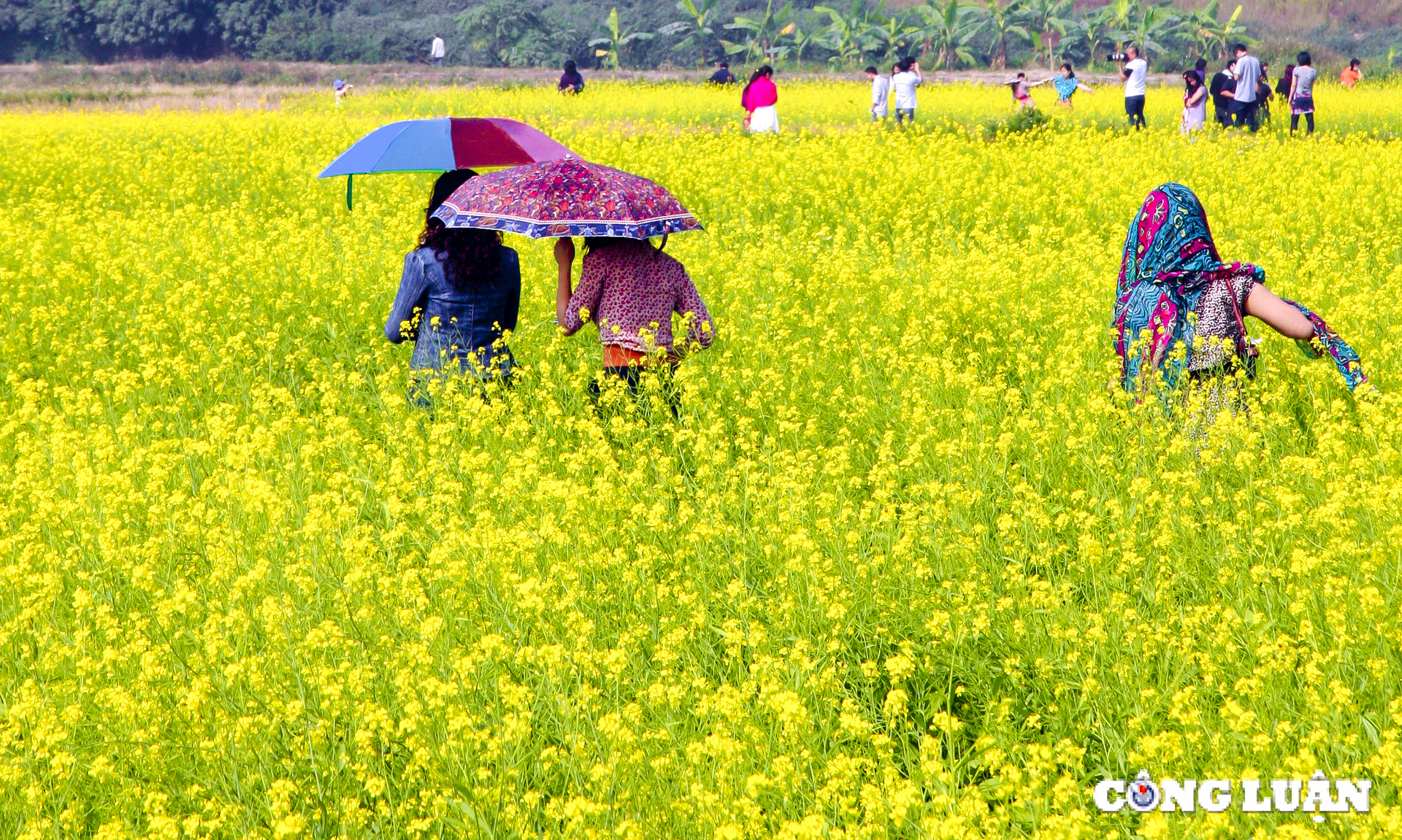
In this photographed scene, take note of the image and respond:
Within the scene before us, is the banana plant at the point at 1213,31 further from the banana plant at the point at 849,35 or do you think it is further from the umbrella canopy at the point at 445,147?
the umbrella canopy at the point at 445,147

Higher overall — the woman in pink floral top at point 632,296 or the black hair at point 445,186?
the black hair at point 445,186

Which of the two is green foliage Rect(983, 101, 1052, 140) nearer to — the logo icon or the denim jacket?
the denim jacket

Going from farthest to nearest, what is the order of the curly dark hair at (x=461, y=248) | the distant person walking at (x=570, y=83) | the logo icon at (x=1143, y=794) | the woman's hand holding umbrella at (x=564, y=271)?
the distant person walking at (x=570, y=83) < the curly dark hair at (x=461, y=248) < the woman's hand holding umbrella at (x=564, y=271) < the logo icon at (x=1143, y=794)

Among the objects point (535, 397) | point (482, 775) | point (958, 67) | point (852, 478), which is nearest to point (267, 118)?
point (535, 397)

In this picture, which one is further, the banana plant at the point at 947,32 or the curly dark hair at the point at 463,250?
the banana plant at the point at 947,32

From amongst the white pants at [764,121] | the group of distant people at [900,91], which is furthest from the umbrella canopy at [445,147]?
the group of distant people at [900,91]

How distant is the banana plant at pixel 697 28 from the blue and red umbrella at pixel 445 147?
33475 mm

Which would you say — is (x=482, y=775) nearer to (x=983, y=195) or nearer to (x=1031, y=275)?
(x=1031, y=275)

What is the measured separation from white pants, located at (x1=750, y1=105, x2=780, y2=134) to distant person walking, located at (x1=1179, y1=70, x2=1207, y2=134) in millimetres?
5672

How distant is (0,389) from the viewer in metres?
6.73

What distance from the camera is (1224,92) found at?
17.5 meters

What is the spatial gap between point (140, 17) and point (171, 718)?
4844 centimetres

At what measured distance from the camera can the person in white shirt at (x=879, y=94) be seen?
1911 centimetres

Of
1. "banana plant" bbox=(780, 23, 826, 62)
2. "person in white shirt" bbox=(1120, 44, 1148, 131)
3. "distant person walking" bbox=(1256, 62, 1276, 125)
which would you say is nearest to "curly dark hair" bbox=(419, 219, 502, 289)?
"person in white shirt" bbox=(1120, 44, 1148, 131)
